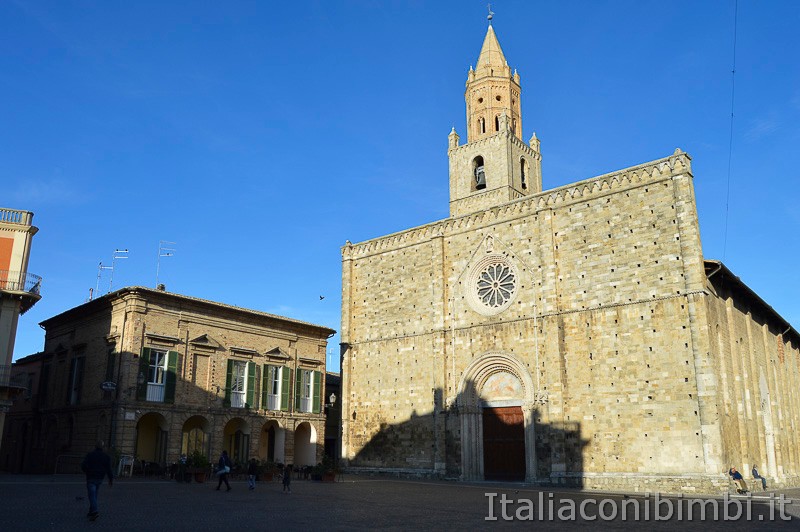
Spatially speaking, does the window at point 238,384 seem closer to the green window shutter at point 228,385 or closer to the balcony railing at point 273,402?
the green window shutter at point 228,385

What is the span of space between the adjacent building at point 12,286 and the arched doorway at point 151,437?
5340mm

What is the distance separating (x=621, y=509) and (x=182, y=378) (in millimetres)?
20584

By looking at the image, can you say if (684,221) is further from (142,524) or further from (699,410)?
(142,524)

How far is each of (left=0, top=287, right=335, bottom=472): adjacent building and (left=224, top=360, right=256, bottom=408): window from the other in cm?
5

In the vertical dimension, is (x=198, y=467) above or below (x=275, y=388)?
below

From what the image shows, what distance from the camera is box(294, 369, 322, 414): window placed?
113 feet

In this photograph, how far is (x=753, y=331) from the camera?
29766 mm

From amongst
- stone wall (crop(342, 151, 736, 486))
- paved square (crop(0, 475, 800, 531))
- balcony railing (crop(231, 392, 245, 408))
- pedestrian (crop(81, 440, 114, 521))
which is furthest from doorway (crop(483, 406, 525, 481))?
pedestrian (crop(81, 440, 114, 521))

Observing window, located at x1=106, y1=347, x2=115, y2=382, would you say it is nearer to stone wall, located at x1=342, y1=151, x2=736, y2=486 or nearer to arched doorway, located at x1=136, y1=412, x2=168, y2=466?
arched doorway, located at x1=136, y1=412, x2=168, y2=466

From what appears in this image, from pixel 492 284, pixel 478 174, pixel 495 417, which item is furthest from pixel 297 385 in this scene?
pixel 478 174

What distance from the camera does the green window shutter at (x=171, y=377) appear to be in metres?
28.4

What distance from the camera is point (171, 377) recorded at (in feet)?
93.9

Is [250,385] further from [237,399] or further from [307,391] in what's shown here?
[307,391]

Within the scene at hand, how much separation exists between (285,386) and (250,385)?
2.25 metres
